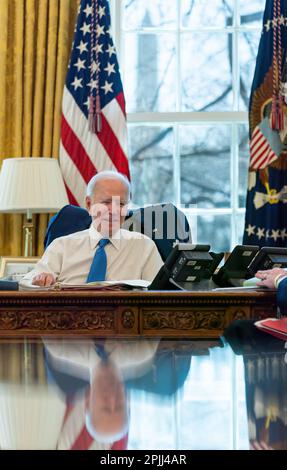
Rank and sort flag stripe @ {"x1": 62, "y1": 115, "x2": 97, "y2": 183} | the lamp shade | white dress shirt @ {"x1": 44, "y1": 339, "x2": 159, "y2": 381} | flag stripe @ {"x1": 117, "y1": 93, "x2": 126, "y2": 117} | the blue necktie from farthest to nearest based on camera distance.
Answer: flag stripe @ {"x1": 117, "y1": 93, "x2": 126, "y2": 117}
flag stripe @ {"x1": 62, "y1": 115, "x2": 97, "y2": 183}
the lamp shade
the blue necktie
white dress shirt @ {"x1": 44, "y1": 339, "x2": 159, "y2": 381}

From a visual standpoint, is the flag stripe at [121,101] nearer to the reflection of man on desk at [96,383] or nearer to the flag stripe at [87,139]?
the flag stripe at [87,139]

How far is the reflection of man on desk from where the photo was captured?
911 mm

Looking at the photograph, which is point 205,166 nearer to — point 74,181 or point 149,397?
point 74,181

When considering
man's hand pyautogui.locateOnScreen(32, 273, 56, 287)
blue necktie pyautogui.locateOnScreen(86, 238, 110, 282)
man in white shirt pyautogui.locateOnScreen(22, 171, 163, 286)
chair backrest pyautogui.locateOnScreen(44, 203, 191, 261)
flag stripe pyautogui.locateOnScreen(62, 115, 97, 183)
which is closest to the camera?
man's hand pyautogui.locateOnScreen(32, 273, 56, 287)

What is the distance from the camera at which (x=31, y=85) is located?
539 centimetres

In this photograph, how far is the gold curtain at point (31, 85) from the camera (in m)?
5.36

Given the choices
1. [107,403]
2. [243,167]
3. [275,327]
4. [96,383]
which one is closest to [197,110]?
[243,167]

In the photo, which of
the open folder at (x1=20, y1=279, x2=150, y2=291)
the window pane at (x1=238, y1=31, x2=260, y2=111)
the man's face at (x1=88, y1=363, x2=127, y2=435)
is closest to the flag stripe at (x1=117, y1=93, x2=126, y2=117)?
the window pane at (x1=238, y1=31, x2=260, y2=111)

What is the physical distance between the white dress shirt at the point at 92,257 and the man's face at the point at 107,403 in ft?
8.07

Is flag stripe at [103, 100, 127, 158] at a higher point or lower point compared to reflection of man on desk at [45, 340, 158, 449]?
higher

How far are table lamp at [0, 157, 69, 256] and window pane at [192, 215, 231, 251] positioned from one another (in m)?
1.01

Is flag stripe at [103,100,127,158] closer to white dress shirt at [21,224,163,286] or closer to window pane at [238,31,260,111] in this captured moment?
window pane at [238,31,260,111]

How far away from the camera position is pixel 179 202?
564 centimetres

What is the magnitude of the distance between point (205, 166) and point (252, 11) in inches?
41.7
